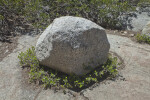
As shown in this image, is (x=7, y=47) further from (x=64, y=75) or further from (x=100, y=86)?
(x=100, y=86)

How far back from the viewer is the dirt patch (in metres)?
3.93

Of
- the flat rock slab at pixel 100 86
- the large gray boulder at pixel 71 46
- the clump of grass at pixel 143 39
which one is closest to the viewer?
the flat rock slab at pixel 100 86

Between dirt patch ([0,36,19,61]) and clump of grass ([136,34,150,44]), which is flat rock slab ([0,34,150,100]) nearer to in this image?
dirt patch ([0,36,19,61])

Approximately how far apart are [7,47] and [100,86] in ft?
8.27

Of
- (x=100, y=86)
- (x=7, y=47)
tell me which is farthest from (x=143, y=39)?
(x=7, y=47)

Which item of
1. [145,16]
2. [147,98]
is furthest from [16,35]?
[145,16]

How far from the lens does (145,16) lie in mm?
5617

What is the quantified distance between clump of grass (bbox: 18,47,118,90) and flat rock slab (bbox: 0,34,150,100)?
0.41 feet

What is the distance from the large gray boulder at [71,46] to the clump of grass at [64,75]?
11cm

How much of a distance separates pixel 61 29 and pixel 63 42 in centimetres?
21

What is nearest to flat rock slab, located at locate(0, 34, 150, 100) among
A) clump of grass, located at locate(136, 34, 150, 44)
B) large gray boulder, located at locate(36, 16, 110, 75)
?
large gray boulder, located at locate(36, 16, 110, 75)

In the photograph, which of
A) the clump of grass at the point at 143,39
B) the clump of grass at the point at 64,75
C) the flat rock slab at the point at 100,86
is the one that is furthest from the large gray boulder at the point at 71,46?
the clump of grass at the point at 143,39

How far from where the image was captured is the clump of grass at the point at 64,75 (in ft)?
9.39

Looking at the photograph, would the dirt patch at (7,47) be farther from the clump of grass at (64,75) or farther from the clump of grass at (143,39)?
the clump of grass at (143,39)
